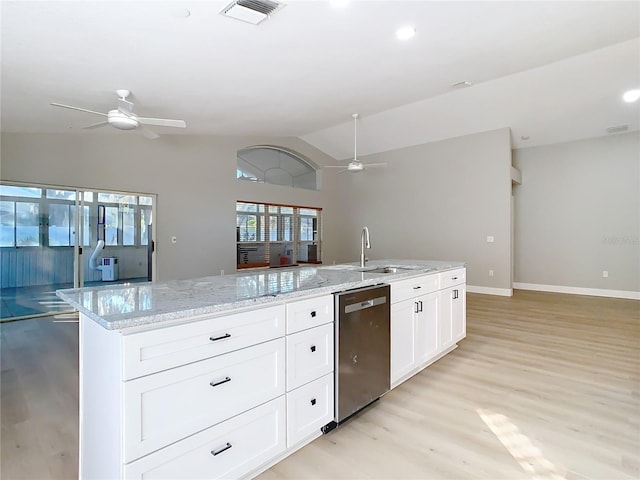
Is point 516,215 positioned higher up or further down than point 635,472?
higher up

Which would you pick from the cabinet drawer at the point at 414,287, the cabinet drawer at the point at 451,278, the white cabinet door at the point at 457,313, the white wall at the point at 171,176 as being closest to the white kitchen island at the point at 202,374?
the cabinet drawer at the point at 414,287

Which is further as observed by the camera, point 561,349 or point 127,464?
point 561,349

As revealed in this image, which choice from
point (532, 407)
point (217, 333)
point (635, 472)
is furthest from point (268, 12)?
point (635, 472)

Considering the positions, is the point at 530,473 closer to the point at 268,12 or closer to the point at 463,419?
the point at 463,419

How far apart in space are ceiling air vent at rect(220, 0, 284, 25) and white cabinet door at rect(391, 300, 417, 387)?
239 centimetres

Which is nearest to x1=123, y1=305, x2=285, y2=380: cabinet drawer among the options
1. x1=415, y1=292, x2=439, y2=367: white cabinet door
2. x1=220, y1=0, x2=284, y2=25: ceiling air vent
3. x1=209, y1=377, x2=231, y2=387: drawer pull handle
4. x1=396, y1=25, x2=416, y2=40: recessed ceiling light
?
x1=209, y1=377, x2=231, y2=387: drawer pull handle

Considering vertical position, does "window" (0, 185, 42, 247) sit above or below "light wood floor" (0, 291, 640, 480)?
above

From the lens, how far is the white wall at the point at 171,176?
16.5 ft

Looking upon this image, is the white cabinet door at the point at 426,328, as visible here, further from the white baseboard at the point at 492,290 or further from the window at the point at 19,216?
the window at the point at 19,216

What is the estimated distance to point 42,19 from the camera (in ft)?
7.68

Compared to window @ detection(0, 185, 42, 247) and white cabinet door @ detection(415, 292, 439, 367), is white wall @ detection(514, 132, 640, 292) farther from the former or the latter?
window @ detection(0, 185, 42, 247)

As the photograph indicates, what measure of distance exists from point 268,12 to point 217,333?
2449mm

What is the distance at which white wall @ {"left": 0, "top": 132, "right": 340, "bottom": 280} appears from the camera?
5.04m

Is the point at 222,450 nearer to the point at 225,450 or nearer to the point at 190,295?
the point at 225,450
